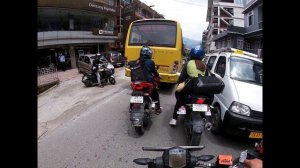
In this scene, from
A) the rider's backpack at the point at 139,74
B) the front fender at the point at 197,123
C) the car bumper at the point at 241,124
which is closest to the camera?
the car bumper at the point at 241,124

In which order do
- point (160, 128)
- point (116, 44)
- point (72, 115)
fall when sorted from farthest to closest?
point (116, 44)
point (72, 115)
point (160, 128)

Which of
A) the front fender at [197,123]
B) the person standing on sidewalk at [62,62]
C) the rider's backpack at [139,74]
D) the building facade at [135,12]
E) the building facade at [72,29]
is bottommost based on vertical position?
the front fender at [197,123]

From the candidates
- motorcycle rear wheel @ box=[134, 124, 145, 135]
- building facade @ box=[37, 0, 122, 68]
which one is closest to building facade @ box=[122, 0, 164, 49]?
building facade @ box=[37, 0, 122, 68]

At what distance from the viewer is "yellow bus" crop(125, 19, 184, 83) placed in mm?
9484

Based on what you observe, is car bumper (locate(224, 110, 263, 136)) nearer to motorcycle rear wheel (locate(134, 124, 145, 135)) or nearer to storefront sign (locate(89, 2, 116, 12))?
motorcycle rear wheel (locate(134, 124, 145, 135))

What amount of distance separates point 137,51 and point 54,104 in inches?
151

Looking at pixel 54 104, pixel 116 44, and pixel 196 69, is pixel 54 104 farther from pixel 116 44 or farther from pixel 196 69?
pixel 116 44

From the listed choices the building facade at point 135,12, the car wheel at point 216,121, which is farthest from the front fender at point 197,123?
the building facade at point 135,12

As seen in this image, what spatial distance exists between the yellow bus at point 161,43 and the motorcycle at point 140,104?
320cm

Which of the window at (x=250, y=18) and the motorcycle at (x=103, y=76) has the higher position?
the window at (x=250, y=18)

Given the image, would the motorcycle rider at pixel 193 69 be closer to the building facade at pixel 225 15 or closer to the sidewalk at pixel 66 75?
the sidewalk at pixel 66 75

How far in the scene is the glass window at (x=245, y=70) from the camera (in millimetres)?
5791

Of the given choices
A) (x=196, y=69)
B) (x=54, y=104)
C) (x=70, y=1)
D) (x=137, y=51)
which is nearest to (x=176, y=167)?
(x=196, y=69)
